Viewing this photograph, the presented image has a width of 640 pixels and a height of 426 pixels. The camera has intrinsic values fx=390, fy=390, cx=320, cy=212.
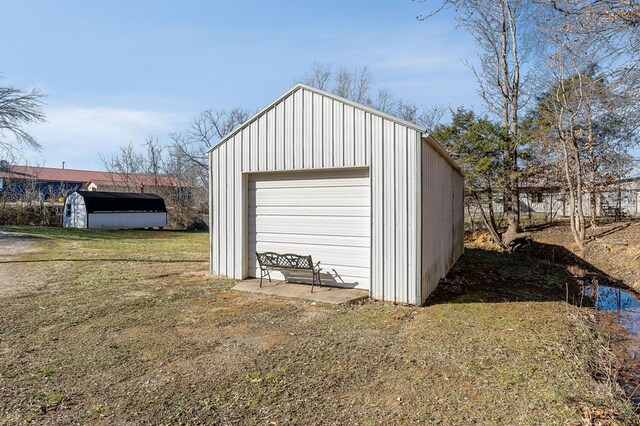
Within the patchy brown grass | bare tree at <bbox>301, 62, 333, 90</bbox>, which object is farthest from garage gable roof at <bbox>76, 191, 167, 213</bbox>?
the patchy brown grass

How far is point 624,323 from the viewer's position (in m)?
6.04

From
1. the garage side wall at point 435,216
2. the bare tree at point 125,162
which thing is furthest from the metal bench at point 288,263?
the bare tree at point 125,162

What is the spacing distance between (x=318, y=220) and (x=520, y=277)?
533cm

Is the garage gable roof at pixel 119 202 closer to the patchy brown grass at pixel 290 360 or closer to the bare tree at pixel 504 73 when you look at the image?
the patchy brown grass at pixel 290 360

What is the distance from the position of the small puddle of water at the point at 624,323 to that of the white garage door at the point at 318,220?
3.63 metres

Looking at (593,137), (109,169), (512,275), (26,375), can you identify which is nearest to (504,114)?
(593,137)

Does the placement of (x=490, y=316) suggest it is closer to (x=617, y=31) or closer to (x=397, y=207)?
(x=397, y=207)

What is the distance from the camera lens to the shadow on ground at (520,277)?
703 centimetres

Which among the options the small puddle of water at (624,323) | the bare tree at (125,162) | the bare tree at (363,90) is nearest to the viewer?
the small puddle of water at (624,323)

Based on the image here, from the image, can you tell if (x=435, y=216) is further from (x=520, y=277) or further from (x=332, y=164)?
(x=520, y=277)

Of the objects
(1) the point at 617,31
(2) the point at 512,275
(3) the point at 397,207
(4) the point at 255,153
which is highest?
(1) the point at 617,31

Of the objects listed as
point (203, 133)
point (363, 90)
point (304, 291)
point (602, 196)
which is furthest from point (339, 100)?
point (203, 133)

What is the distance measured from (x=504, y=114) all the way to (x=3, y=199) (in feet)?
96.6

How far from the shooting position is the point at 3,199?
80.3ft
